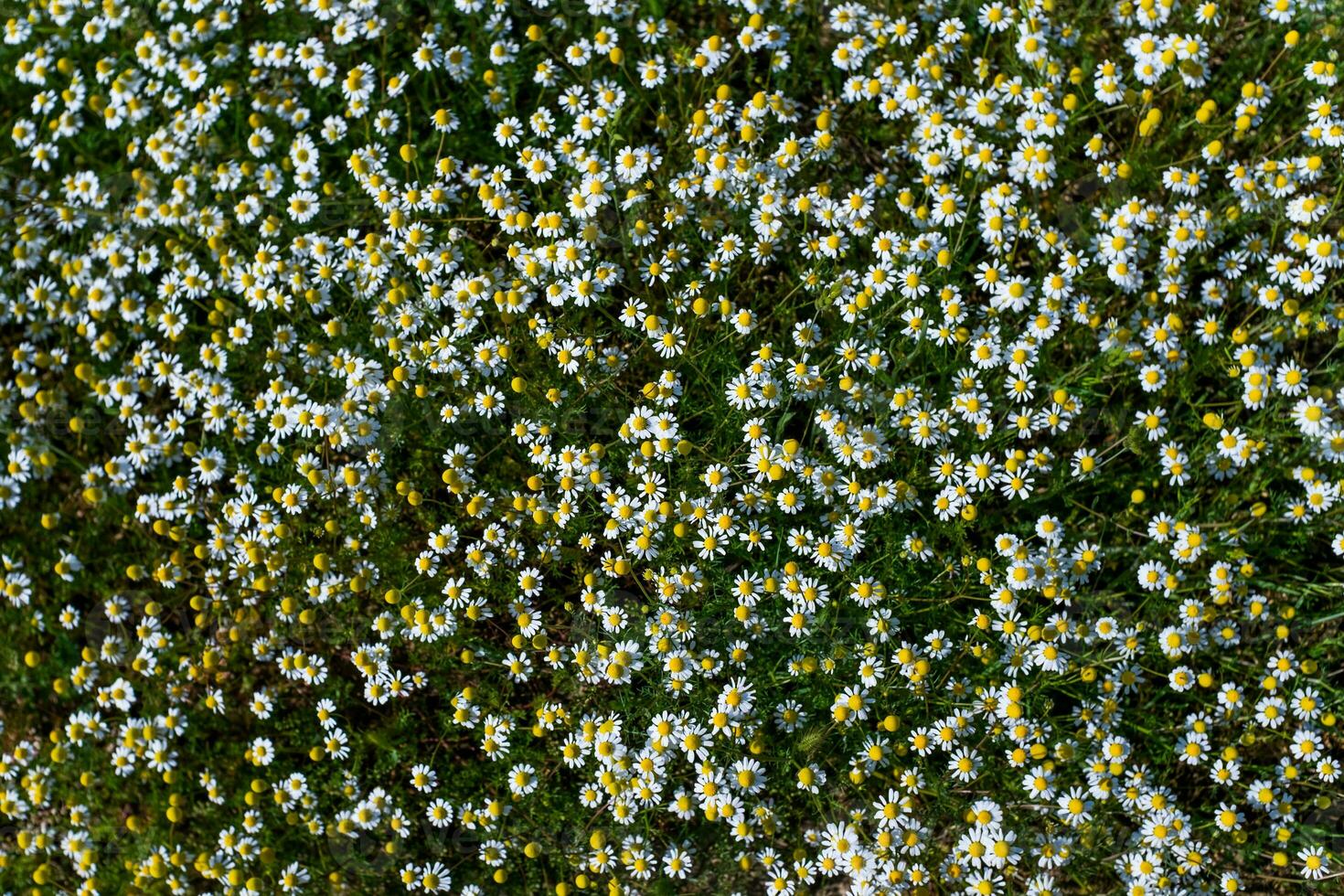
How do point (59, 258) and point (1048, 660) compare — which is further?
point (59, 258)

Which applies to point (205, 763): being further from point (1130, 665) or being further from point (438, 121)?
point (1130, 665)

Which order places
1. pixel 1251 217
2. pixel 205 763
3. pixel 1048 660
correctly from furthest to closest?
pixel 205 763 < pixel 1251 217 < pixel 1048 660

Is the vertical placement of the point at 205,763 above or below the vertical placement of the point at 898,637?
below

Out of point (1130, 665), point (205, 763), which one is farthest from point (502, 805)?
point (1130, 665)

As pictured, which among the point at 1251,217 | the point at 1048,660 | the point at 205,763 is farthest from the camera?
the point at 205,763

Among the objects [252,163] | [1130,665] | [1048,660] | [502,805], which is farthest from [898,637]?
[252,163]

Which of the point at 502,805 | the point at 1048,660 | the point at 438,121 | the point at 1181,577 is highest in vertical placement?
the point at 438,121

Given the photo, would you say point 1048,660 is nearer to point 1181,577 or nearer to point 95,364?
point 1181,577
